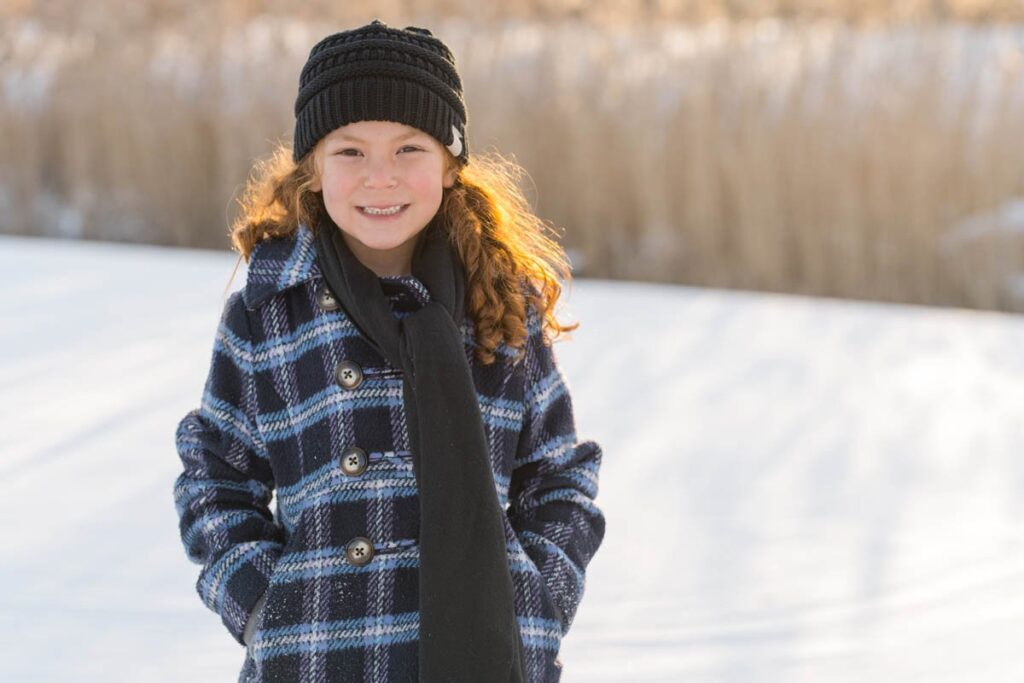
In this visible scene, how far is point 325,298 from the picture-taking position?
126 cm

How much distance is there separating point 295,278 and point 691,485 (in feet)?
4.85

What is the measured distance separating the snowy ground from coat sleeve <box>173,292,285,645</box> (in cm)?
71

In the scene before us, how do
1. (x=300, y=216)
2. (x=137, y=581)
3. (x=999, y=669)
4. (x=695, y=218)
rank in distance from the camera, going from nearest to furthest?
(x=300, y=216)
(x=999, y=669)
(x=137, y=581)
(x=695, y=218)

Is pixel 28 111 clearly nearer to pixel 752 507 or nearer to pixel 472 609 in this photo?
pixel 752 507

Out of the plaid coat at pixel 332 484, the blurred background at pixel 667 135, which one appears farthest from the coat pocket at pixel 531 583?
the blurred background at pixel 667 135

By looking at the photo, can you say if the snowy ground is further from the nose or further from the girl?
the nose

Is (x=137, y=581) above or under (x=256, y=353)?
above

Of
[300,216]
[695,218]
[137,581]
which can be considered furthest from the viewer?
[695,218]

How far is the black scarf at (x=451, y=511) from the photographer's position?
1.18 metres

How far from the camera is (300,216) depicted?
1.31 metres

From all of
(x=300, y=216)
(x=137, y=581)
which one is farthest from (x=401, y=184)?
(x=137, y=581)

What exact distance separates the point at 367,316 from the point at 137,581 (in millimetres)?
1129

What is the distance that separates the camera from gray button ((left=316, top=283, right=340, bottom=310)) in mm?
1256

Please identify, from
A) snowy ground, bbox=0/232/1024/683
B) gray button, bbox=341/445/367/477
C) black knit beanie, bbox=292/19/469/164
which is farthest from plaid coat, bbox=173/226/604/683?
snowy ground, bbox=0/232/1024/683
